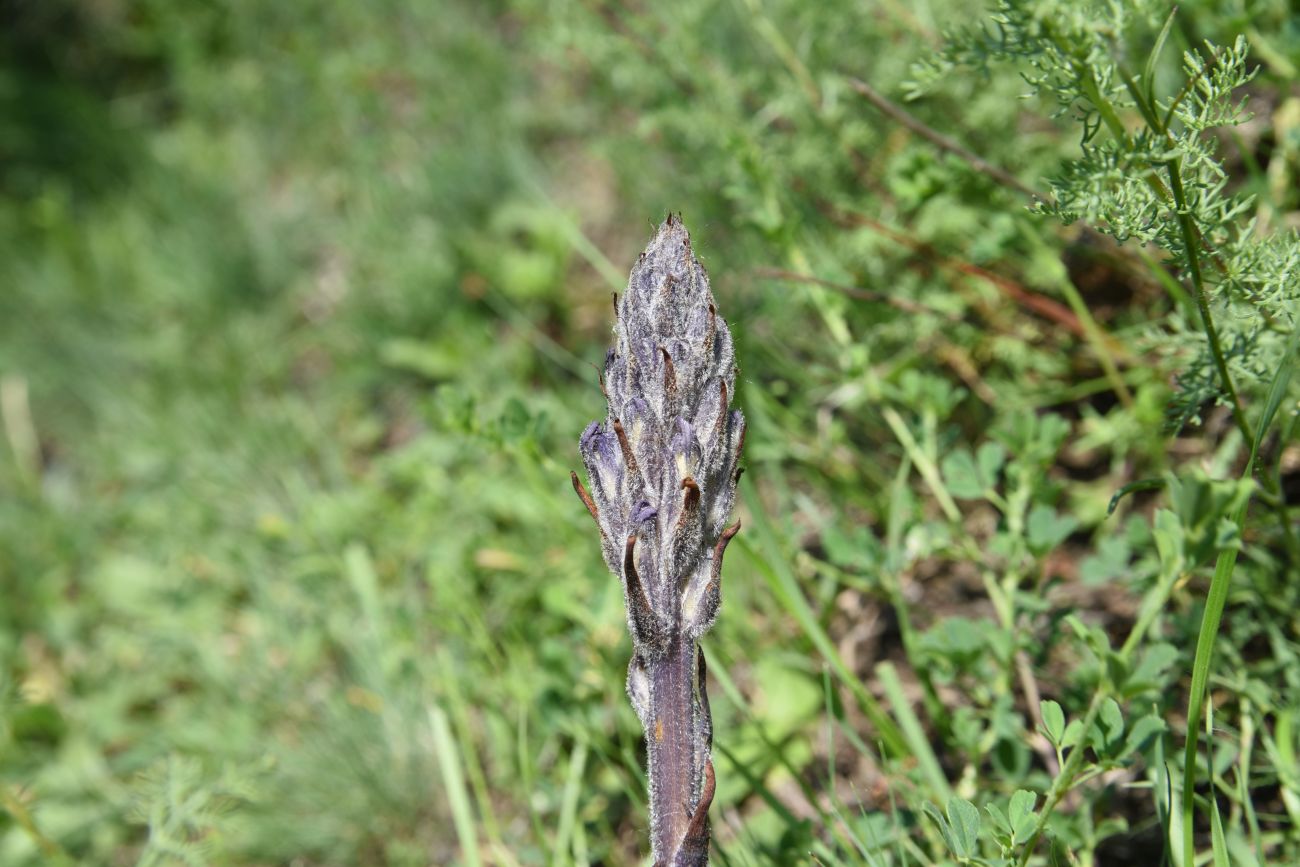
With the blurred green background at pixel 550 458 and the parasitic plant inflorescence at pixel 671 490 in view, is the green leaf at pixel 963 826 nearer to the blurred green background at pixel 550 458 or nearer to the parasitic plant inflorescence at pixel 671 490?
the blurred green background at pixel 550 458

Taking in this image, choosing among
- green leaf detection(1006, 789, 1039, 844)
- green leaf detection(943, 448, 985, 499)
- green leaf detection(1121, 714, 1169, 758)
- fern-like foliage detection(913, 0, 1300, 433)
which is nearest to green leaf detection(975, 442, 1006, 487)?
green leaf detection(943, 448, 985, 499)

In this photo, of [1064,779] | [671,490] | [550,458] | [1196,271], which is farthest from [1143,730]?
[550,458]

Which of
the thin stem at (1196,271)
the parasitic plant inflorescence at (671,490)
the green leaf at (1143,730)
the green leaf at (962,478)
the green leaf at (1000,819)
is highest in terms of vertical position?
the green leaf at (962,478)

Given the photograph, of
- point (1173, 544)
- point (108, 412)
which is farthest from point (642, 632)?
point (108, 412)

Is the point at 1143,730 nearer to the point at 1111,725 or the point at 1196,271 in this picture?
the point at 1111,725

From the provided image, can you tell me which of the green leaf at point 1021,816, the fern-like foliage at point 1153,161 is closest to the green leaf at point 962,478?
the fern-like foliage at point 1153,161

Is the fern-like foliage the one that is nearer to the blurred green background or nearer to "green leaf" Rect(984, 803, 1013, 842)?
the blurred green background
